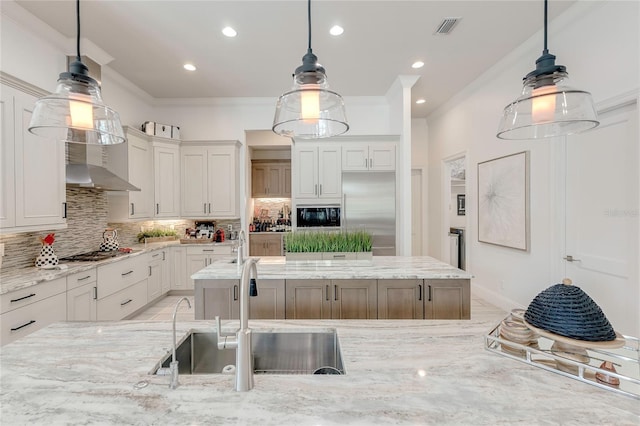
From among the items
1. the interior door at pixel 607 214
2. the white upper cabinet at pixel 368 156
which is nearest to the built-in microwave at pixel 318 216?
the white upper cabinet at pixel 368 156

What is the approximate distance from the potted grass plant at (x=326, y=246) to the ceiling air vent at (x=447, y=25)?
7.37 feet

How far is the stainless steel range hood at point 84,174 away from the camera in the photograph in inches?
120

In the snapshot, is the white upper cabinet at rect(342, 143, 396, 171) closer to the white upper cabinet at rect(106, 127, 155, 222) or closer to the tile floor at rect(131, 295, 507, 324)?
the tile floor at rect(131, 295, 507, 324)

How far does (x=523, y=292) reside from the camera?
340 centimetres

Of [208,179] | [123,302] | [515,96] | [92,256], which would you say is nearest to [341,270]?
[123,302]

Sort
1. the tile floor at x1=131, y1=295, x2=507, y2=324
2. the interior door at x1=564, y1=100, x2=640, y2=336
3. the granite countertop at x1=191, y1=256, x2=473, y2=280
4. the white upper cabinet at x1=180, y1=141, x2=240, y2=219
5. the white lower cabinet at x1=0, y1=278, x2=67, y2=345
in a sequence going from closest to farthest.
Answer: the white lower cabinet at x1=0, y1=278, x2=67, y2=345 < the interior door at x1=564, y1=100, x2=640, y2=336 < the granite countertop at x1=191, y1=256, x2=473, y2=280 < the tile floor at x1=131, y1=295, x2=507, y2=324 < the white upper cabinet at x1=180, y1=141, x2=240, y2=219

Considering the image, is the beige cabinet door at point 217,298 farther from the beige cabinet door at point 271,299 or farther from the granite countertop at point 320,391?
the granite countertop at point 320,391

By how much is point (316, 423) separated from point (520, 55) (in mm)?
4163

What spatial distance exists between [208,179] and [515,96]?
4382mm

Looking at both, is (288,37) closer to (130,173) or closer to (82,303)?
(130,173)

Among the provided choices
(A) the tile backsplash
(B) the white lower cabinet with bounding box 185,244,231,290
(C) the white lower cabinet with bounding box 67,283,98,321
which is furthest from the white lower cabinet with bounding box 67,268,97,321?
(B) the white lower cabinet with bounding box 185,244,231,290

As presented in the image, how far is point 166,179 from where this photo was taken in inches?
176

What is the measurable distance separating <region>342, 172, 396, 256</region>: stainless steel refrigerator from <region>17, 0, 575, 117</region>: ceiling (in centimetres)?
141

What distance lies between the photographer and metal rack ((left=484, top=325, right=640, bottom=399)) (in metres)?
0.88
